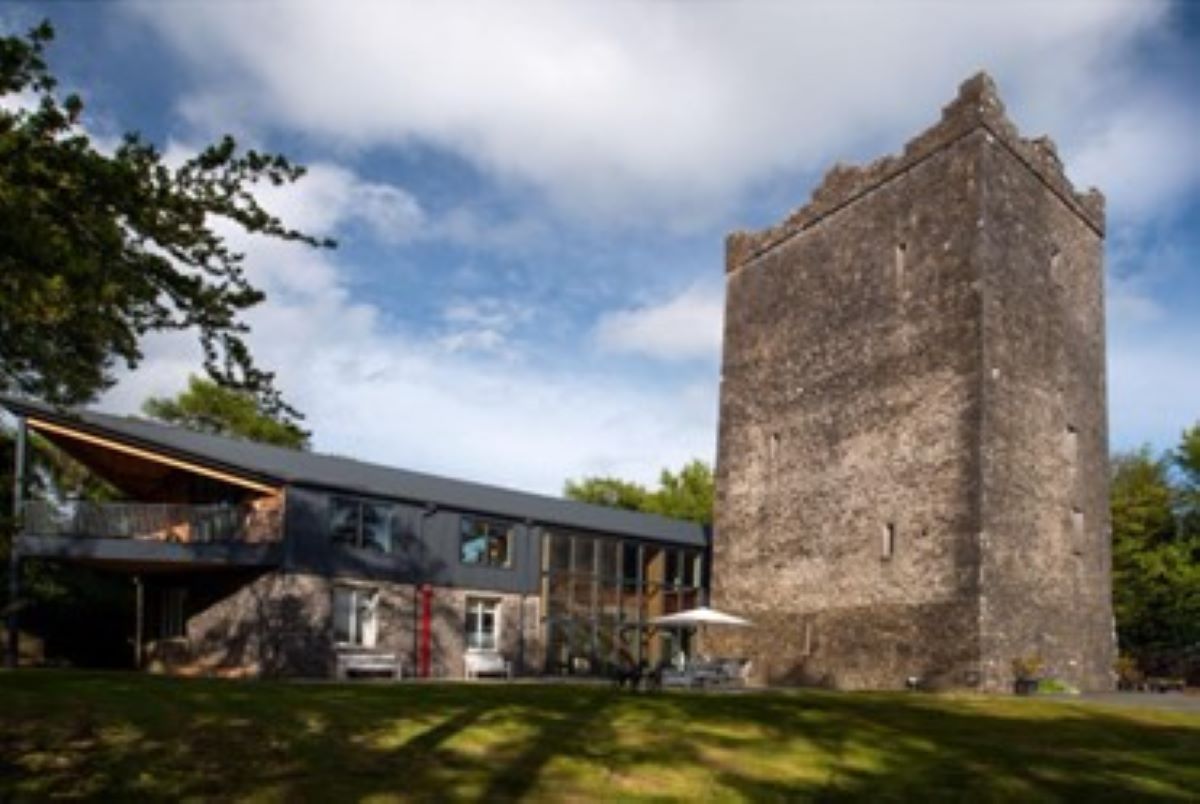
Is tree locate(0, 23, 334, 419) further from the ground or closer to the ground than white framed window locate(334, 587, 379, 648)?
further from the ground

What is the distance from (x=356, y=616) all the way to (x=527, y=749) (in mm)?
19061

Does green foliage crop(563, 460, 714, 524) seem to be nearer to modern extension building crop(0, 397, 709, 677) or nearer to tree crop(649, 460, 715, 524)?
tree crop(649, 460, 715, 524)

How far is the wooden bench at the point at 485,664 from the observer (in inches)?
1298

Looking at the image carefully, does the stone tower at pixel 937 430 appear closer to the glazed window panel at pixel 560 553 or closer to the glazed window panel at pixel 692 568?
the glazed window panel at pixel 692 568

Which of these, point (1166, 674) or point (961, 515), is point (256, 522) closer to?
point (961, 515)

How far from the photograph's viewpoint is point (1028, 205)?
30.7 metres

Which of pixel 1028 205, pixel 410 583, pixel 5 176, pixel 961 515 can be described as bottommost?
pixel 410 583

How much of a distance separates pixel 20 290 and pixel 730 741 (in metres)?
10.0

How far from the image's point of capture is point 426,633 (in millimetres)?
32469

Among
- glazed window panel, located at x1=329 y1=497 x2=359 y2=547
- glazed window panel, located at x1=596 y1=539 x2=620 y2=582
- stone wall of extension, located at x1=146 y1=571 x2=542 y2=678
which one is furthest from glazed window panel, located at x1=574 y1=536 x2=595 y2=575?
glazed window panel, located at x1=329 y1=497 x2=359 y2=547

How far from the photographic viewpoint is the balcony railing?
2864cm

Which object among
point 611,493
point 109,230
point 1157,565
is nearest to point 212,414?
point 611,493

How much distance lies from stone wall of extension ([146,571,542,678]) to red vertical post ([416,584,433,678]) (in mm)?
114

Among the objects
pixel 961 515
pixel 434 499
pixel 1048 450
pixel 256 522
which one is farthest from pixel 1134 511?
pixel 256 522
